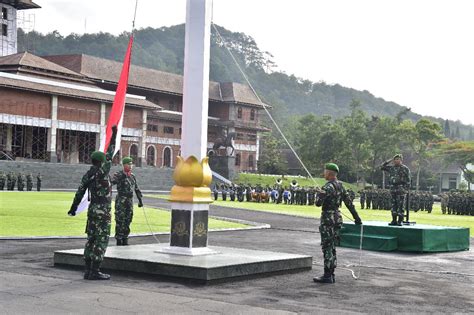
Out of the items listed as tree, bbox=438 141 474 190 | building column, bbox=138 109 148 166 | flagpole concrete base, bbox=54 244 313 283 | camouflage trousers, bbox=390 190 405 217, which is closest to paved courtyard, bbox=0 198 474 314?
flagpole concrete base, bbox=54 244 313 283

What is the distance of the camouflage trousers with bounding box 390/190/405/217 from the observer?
52.7ft

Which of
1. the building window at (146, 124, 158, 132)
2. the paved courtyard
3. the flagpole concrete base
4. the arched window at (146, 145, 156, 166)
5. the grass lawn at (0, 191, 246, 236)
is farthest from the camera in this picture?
Answer: the arched window at (146, 145, 156, 166)

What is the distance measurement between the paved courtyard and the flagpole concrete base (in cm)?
13

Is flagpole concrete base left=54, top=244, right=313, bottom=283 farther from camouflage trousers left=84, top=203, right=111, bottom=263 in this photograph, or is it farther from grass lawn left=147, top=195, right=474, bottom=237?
grass lawn left=147, top=195, right=474, bottom=237

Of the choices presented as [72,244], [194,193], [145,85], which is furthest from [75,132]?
[194,193]

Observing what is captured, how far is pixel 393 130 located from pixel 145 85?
2713 cm

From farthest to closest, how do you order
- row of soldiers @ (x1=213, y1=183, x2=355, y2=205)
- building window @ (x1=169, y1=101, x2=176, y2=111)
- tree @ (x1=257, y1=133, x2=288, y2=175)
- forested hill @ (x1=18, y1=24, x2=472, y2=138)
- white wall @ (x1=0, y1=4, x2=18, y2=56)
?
forested hill @ (x1=18, y1=24, x2=472, y2=138) < tree @ (x1=257, y1=133, x2=288, y2=175) < building window @ (x1=169, y1=101, x2=176, y2=111) < white wall @ (x1=0, y1=4, x2=18, y2=56) < row of soldiers @ (x1=213, y1=183, x2=355, y2=205)

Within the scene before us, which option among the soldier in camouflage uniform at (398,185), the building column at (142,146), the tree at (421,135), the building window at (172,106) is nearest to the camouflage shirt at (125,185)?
the soldier in camouflage uniform at (398,185)

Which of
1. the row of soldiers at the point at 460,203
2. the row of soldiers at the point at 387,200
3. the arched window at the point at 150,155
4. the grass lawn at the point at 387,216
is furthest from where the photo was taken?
the arched window at the point at 150,155

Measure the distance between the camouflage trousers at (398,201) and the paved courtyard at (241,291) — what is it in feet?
9.53

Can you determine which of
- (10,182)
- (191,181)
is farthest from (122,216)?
(10,182)

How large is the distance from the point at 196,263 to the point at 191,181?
69.0 inches

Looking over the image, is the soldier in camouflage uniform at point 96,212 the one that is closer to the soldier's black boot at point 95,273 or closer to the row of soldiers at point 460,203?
the soldier's black boot at point 95,273

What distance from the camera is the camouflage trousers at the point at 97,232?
943 centimetres
